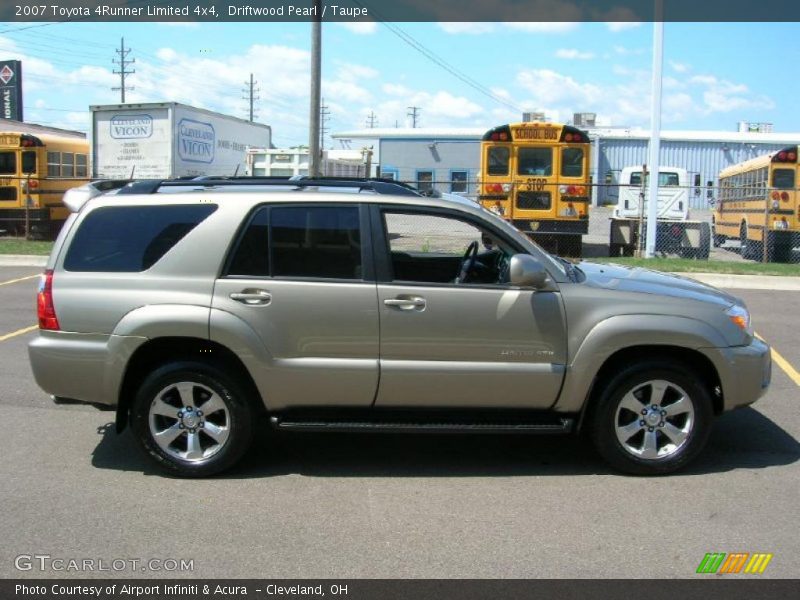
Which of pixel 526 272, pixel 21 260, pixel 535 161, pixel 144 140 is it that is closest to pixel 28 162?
pixel 144 140

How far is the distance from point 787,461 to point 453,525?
2.54 meters

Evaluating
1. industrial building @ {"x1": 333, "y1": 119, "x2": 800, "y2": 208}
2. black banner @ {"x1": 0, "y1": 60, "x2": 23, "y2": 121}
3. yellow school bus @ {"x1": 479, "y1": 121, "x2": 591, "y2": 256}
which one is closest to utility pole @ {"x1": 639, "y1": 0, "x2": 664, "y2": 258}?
yellow school bus @ {"x1": 479, "y1": 121, "x2": 591, "y2": 256}

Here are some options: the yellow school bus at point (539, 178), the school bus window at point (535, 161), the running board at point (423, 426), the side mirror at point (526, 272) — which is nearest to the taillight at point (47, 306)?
the running board at point (423, 426)

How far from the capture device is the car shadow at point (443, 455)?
523cm

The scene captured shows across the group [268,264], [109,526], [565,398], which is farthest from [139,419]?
[565,398]

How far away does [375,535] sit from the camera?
4.24 metres

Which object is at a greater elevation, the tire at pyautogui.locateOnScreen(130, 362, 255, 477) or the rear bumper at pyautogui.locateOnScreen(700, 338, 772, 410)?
the rear bumper at pyautogui.locateOnScreen(700, 338, 772, 410)

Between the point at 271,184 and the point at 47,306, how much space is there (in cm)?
162

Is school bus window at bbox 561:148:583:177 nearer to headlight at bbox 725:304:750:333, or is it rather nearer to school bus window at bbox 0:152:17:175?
headlight at bbox 725:304:750:333

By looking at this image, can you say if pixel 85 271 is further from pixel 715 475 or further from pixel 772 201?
pixel 772 201

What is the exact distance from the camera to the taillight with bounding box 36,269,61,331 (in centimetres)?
Answer: 499

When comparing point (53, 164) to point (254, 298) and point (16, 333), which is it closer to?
point (16, 333)
